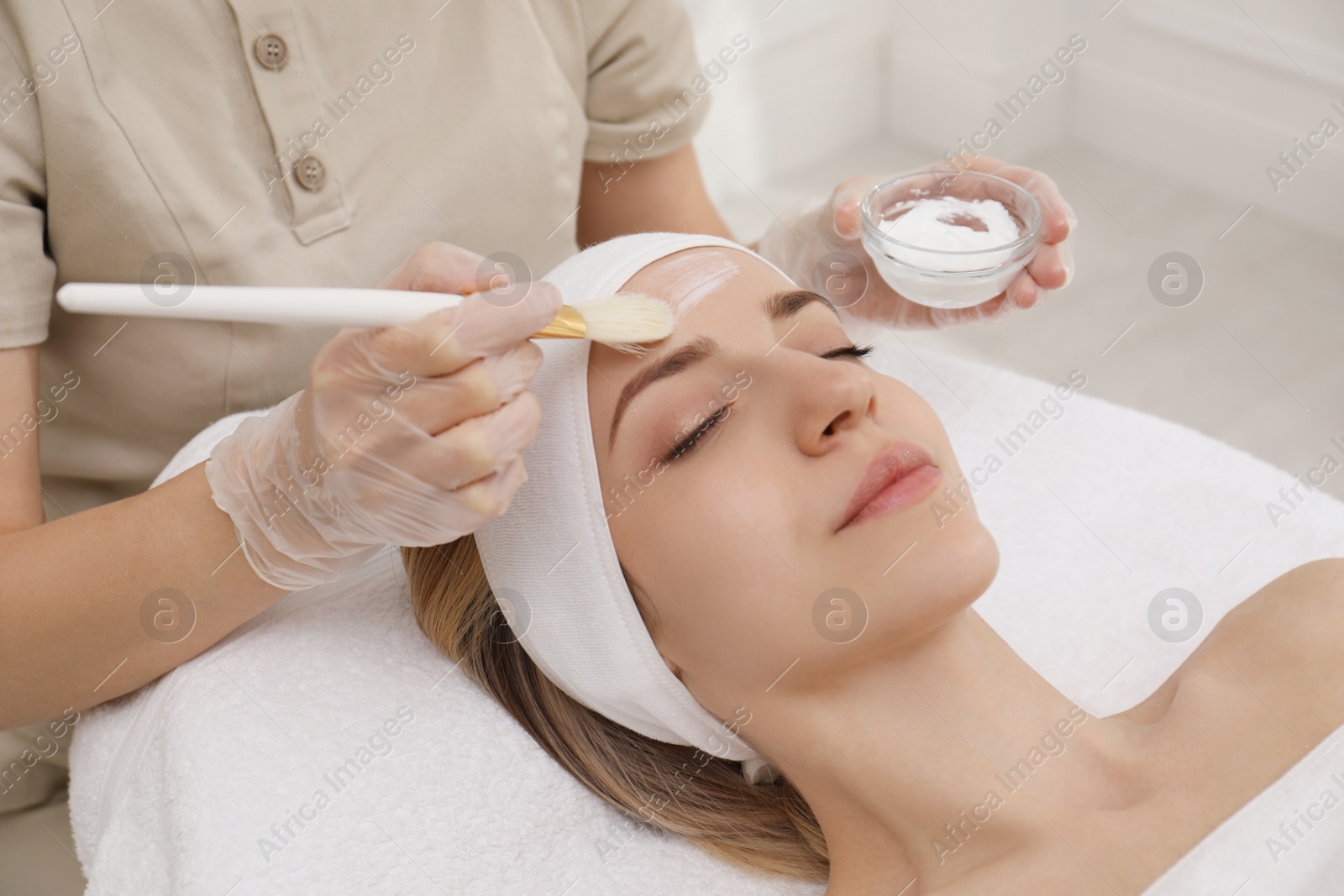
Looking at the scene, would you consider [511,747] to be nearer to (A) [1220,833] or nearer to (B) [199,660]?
(B) [199,660]

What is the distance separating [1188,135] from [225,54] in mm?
2724

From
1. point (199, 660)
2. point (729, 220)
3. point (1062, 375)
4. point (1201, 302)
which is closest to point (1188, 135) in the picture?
point (1201, 302)

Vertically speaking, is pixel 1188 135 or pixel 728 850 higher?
pixel 728 850

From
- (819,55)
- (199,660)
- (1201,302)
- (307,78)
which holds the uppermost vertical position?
(307,78)

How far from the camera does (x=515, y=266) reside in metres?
1.52

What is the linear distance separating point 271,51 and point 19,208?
1.05ft

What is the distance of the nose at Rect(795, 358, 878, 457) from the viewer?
3.54 ft

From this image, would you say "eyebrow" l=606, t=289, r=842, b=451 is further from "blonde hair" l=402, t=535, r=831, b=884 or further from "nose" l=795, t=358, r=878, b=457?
"blonde hair" l=402, t=535, r=831, b=884

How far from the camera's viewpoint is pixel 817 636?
3.47ft

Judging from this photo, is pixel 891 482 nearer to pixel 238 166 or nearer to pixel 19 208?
pixel 238 166

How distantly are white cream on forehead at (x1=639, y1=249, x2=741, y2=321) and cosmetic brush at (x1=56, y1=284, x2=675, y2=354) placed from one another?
0.37 ft

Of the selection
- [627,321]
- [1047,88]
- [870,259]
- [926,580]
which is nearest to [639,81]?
[870,259]

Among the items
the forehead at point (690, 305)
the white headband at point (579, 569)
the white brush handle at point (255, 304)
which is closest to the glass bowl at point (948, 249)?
the forehead at point (690, 305)

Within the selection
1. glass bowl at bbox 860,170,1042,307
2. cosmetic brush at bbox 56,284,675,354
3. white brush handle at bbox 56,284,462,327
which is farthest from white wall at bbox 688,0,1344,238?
white brush handle at bbox 56,284,462,327
